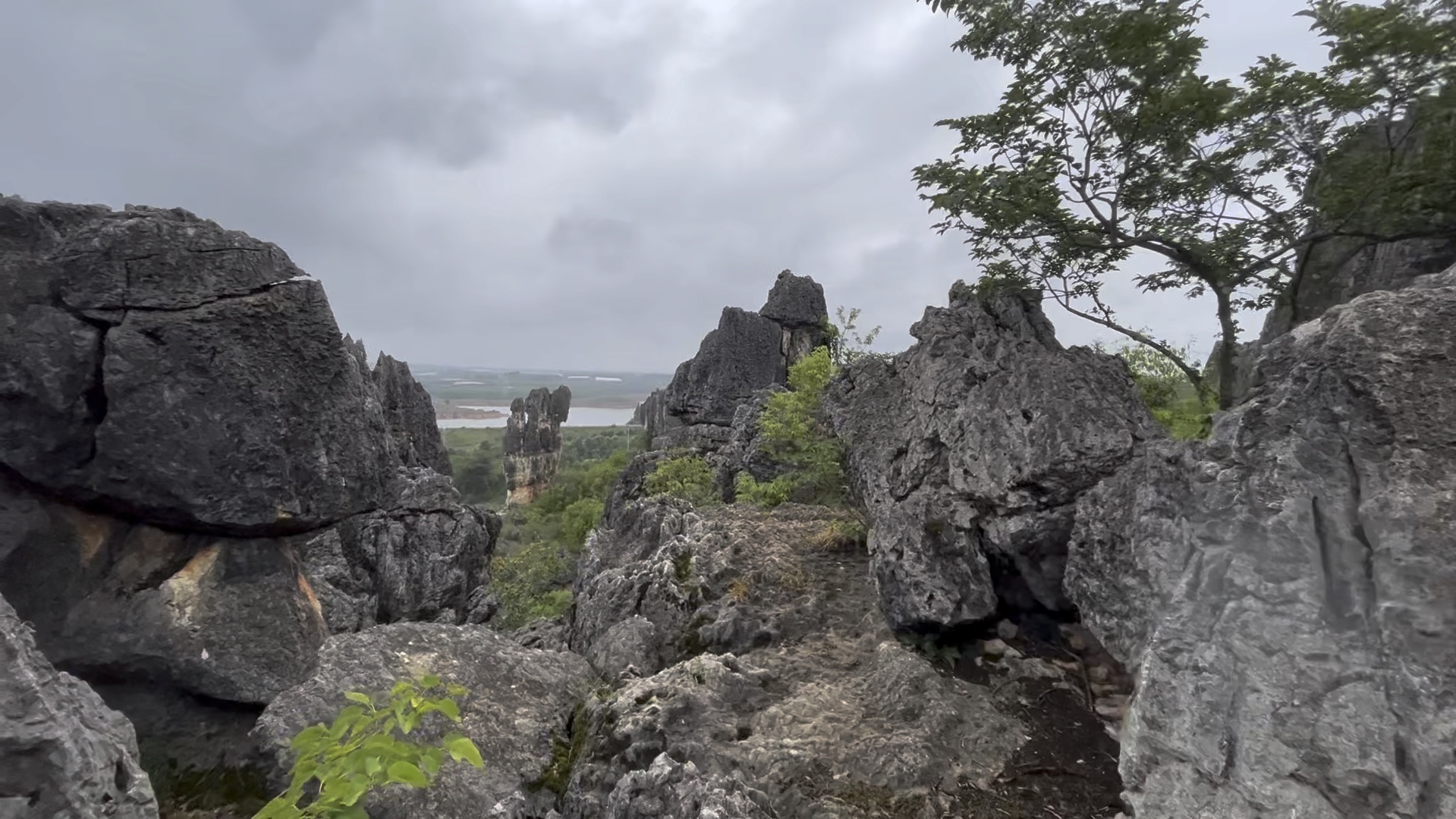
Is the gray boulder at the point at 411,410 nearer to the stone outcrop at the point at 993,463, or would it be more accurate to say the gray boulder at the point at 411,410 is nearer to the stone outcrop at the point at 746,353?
the stone outcrop at the point at 746,353

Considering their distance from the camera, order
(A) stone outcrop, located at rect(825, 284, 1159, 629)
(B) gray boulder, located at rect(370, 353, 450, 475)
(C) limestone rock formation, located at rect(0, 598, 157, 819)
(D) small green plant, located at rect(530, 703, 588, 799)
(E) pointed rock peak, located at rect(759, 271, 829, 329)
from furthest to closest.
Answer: (E) pointed rock peak, located at rect(759, 271, 829, 329) → (B) gray boulder, located at rect(370, 353, 450, 475) → (A) stone outcrop, located at rect(825, 284, 1159, 629) → (D) small green plant, located at rect(530, 703, 588, 799) → (C) limestone rock formation, located at rect(0, 598, 157, 819)

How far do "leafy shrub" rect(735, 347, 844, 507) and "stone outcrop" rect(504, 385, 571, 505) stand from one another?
41.5 meters

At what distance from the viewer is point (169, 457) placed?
4.46 m

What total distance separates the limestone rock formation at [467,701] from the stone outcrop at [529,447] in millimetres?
50932

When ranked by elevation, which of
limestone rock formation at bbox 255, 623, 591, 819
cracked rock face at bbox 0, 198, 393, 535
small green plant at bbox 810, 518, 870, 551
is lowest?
limestone rock formation at bbox 255, 623, 591, 819

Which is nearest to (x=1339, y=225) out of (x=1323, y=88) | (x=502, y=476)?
(x=1323, y=88)

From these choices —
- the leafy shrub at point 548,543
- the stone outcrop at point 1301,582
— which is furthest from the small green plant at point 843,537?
the leafy shrub at point 548,543

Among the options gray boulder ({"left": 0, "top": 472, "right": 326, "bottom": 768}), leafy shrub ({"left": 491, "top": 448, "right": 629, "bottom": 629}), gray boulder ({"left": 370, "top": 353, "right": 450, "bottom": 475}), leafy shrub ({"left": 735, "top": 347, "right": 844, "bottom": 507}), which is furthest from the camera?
gray boulder ({"left": 370, "top": 353, "right": 450, "bottom": 475})

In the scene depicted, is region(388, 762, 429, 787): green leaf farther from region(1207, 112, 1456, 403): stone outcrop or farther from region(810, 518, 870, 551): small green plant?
region(810, 518, 870, 551): small green plant

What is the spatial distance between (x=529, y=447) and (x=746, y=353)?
2825cm

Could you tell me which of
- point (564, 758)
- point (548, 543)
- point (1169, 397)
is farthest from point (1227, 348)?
point (548, 543)

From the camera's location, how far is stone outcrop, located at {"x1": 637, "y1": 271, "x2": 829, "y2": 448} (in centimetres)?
3544

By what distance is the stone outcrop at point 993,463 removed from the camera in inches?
246

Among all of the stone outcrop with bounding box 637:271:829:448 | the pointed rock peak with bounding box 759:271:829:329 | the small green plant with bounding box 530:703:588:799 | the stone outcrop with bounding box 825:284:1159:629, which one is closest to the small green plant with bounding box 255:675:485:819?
the small green plant with bounding box 530:703:588:799
